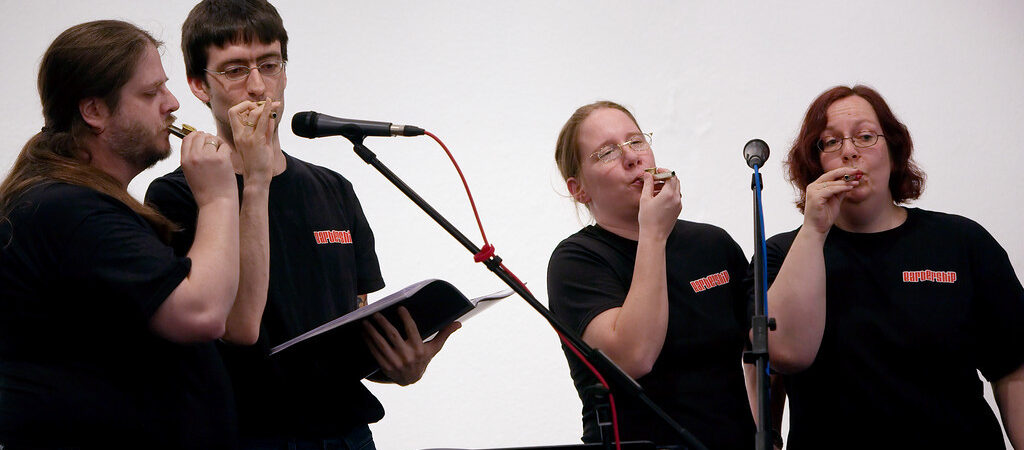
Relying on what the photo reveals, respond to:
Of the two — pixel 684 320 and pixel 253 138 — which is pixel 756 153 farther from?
pixel 253 138

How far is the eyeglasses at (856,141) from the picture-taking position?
1967mm

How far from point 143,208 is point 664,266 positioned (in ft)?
3.07

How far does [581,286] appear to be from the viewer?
176cm

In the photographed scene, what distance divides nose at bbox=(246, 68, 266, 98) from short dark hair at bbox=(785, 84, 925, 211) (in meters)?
1.23

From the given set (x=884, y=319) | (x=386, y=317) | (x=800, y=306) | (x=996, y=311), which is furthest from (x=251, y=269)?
(x=996, y=311)

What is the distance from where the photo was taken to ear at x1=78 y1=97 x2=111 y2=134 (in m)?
1.40

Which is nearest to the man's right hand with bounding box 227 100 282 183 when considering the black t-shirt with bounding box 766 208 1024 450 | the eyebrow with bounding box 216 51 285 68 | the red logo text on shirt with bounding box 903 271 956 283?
the eyebrow with bounding box 216 51 285 68

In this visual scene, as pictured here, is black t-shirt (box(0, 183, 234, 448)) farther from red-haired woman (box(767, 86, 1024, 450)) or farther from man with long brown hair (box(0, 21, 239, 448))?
red-haired woman (box(767, 86, 1024, 450))

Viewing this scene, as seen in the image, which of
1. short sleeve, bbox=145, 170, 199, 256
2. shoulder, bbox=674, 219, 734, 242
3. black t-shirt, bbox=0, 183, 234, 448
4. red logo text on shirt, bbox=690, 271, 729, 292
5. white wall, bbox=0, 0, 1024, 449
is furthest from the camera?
white wall, bbox=0, 0, 1024, 449

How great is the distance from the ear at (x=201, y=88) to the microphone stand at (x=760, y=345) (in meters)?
1.09

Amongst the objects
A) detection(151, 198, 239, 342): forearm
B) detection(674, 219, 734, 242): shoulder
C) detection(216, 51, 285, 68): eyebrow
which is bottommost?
detection(674, 219, 734, 242): shoulder

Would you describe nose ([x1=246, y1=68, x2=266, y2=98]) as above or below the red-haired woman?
above

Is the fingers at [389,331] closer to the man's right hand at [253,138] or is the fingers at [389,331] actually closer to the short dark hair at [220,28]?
the man's right hand at [253,138]

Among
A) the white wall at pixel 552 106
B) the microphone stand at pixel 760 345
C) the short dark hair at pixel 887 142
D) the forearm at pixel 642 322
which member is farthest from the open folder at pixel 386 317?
the white wall at pixel 552 106
